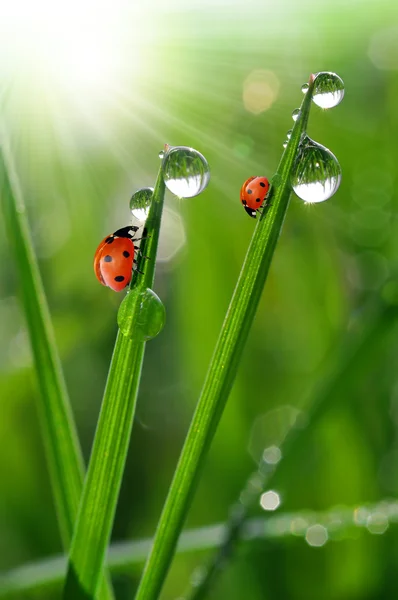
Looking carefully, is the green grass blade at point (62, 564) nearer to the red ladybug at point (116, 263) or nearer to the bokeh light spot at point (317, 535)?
the bokeh light spot at point (317, 535)

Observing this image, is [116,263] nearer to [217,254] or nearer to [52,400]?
[52,400]

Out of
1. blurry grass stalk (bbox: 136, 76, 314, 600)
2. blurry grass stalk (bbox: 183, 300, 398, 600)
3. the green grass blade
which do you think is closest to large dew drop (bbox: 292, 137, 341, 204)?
blurry grass stalk (bbox: 136, 76, 314, 600)

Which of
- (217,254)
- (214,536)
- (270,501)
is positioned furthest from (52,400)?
(217,254)

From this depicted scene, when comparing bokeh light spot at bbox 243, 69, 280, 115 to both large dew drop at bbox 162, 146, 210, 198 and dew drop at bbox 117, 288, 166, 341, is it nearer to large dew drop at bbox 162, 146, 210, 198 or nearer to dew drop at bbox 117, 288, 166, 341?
large dew drop at bbox 162, 146, 210, 198

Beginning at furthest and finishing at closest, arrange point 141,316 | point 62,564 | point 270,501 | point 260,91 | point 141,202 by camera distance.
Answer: point 260,91 → point 270,501 → point 62,564 → point 141,202 → point 141,316

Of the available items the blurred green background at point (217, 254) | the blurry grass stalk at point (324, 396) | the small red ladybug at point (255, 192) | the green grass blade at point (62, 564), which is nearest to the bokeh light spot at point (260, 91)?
the blurred green background at point (217, 254)

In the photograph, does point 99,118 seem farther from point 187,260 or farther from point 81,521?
point 81,521
